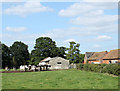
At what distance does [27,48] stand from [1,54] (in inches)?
642

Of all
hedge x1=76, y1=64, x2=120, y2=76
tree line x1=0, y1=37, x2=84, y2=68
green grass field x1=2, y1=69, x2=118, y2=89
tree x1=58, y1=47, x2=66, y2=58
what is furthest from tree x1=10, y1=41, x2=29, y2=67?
green grass field x1=2, y1=69, x2=118, y2=89

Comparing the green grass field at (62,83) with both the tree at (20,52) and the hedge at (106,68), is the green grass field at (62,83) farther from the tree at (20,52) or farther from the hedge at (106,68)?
the tree at (20,52)

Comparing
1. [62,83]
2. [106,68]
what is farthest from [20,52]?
[62,83]

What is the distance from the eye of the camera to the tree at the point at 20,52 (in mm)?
88688

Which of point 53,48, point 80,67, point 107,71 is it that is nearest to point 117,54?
point 80,67

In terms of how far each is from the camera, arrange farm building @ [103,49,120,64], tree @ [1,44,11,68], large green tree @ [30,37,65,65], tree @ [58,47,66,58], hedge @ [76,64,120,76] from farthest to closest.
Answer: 1. tree @ [58,47,66,58]
2. large green tree @ [30,37,65,65]
3. tree @ [1,44,11,68]
4. farm building @ [103,49,120,64]
5. hedge @ [76,64,120,76]

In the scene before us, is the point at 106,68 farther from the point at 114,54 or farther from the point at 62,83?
the point at 114,54

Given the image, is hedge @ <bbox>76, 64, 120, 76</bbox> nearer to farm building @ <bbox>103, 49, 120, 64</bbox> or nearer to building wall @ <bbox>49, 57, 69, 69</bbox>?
farm building @ <bbox>103, 49, 120, 64</bbox>

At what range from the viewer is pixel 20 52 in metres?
89.2

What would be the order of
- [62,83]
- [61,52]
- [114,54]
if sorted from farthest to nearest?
[61,52] < [114,54] < [62,83]

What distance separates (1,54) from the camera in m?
79.7

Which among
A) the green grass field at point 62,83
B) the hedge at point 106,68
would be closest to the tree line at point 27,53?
the hedge at point 106,68

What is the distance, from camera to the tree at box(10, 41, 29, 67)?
8869cm

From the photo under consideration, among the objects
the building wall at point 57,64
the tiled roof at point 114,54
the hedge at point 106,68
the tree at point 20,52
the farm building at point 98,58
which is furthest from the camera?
the tree at point 20,52
